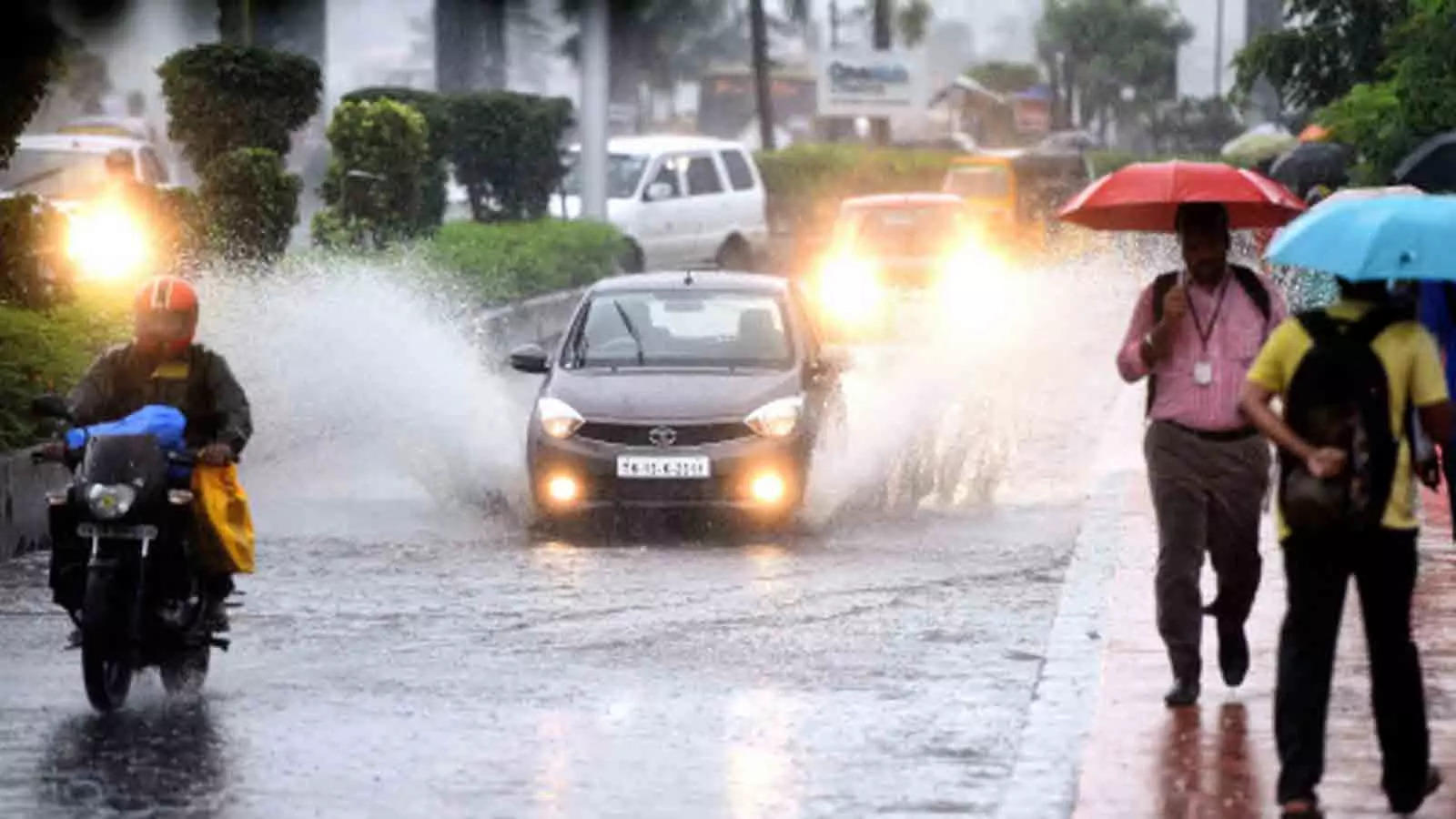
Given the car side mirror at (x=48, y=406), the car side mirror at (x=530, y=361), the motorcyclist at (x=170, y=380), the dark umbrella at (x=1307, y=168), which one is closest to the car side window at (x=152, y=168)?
the dark umbrella at (x=1307, y=168)

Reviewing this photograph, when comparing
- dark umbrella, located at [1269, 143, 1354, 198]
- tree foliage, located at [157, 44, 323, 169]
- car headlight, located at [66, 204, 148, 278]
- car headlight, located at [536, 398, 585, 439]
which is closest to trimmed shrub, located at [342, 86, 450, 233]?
tree foliage, located at [157, 44, 323, 169]

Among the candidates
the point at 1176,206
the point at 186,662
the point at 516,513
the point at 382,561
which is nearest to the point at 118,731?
the point at 186,662

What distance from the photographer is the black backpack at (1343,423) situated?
928 cm

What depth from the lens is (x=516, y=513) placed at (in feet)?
63.1

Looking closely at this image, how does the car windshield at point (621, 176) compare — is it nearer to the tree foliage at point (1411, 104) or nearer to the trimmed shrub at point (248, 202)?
the trimmed shrub at point (248, 202)

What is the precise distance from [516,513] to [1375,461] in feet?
33.9

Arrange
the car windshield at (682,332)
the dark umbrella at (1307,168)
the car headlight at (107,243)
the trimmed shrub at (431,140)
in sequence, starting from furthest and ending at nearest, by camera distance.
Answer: the trimmed shrub at (431,140) < the car headlight at (107,243) < the dark umbrella at (1307,168) < the car windshield at (682,332)

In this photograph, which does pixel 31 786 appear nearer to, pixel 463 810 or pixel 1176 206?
pixel 463 810

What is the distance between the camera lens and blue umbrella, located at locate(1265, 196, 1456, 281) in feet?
30.5

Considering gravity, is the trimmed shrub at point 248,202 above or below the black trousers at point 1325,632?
below

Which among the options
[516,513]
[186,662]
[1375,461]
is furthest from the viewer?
[516,513]

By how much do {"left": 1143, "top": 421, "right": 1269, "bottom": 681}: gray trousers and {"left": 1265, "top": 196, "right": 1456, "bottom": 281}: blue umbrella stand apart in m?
2.01

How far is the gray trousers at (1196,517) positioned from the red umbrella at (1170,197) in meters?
0.78

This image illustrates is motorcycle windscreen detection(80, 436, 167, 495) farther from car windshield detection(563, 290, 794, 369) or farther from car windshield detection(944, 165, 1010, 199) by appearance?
car windshield detection(944, 165, 1010, 199)
